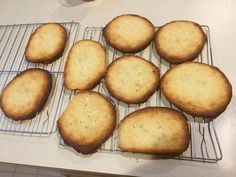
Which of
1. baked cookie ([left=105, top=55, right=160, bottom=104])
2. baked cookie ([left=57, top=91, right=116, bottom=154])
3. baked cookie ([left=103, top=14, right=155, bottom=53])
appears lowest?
baked cookie ([left=57, top=91, right=116, bottom=154])

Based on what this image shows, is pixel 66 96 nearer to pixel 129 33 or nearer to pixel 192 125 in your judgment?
pixel 129 33

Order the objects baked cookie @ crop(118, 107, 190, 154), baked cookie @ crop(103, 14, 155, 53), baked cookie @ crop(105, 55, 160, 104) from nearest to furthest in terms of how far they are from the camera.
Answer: baked cookie @ crop(118, 107, 190, 154)
baked cookie @ crop(105, 55, 160, 104)
baked cookie @ crop(103, 14, 155, 53)

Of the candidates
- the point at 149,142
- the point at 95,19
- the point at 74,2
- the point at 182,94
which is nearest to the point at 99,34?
the point at 95,19

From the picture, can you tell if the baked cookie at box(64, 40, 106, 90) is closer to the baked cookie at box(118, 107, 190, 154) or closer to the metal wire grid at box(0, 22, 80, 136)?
the metal wire grid at box(0, 22, 80, 136)

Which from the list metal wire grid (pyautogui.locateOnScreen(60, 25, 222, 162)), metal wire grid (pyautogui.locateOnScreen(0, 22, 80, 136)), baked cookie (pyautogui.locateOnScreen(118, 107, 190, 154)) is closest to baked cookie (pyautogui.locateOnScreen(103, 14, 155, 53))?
metal wire grid (pyautogui.locateOnScreen(60, 25, 222, 162))

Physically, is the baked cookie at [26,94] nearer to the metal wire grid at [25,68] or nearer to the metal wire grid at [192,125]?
the metal wire grid at [25,68]

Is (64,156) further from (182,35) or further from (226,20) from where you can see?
(226,20)

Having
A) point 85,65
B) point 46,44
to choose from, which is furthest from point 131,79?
point 46,44
